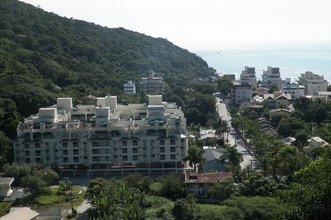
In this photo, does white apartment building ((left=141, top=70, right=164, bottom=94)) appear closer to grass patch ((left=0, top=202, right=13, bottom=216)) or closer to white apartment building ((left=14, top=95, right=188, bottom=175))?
white apartment building ((left=14, top=95, right=188, bottom=175))

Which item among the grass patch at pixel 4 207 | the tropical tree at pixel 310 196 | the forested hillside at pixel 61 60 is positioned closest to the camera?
the tropical tree at pixel 310 196

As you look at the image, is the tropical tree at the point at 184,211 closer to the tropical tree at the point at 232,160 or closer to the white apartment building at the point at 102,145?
the tropical tree at the point at 232,160

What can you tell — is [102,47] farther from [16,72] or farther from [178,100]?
[16,72]

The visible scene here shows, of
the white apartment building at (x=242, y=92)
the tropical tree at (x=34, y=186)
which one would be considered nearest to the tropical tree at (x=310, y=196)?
the tropical tree at (x=34, y=186)

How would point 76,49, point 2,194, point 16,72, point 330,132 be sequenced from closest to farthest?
point 2,194, point 330,132, point 16,72, point 76,49

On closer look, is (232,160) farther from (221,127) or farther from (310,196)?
(310,196)

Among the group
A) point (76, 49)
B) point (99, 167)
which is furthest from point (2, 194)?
point (76, 49)
